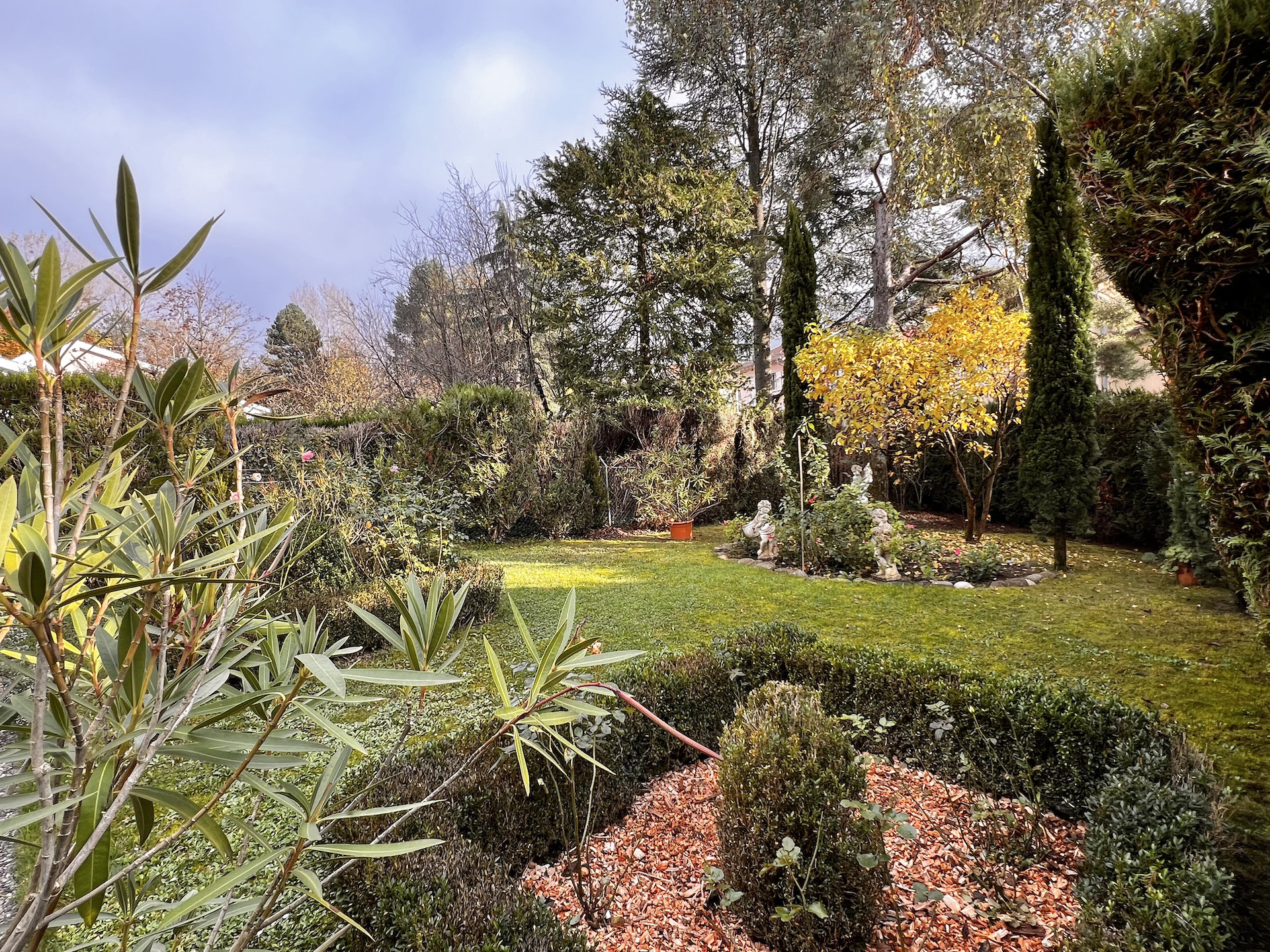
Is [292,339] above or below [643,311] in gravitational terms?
above

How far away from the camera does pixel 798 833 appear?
1887 mm

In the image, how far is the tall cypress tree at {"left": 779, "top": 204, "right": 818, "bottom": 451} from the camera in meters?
9.52

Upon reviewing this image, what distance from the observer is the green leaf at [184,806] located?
63 centimetres

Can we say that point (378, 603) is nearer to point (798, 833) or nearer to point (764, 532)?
point (798, 833)

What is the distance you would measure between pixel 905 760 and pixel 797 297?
328 inches

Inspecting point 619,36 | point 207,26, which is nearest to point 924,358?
point 207,26

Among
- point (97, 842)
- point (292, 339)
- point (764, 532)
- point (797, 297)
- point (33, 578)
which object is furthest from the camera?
point (292, 339)

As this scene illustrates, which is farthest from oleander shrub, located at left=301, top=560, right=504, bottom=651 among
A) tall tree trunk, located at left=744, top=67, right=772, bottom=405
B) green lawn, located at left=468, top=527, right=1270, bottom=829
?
tall tree trunk, located at left=744, top=67, right=772, bottom=405

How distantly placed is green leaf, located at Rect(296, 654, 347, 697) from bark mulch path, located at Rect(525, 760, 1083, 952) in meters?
1.60

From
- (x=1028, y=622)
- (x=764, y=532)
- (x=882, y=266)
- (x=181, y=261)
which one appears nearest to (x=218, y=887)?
(x=181, y=261)

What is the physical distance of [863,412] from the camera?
7.59 metres

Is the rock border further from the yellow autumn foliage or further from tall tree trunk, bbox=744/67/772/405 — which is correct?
tall tree trunk, bbox=744/67/772/405

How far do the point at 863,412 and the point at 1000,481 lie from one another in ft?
10.8

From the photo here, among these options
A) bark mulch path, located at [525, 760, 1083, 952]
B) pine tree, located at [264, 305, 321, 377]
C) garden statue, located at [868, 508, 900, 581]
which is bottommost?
bark mulch path, located at [525, 760, 1083, 952]
